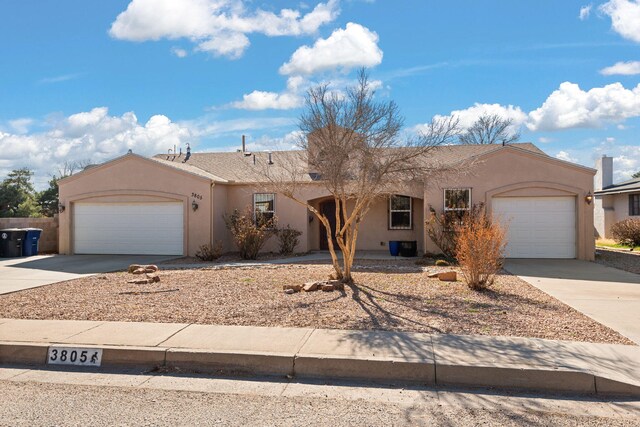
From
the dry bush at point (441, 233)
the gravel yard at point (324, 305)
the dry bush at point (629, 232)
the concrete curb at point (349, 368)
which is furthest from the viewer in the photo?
the dry bush at point (629, 232)

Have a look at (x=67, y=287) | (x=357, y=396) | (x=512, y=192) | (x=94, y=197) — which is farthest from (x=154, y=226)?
(x=357, y=396)

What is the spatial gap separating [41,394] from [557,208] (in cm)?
1638

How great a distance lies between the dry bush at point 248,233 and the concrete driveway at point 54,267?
2708 millimetres

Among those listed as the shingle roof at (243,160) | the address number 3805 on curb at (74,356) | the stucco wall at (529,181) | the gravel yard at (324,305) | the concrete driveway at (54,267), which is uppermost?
the shingle roof at (243,160)

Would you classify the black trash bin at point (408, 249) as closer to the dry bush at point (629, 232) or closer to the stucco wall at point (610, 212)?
the dry bush at point (629, 232)

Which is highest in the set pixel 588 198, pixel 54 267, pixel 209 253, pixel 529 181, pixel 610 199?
pixel 529 181

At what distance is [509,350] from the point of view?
20.6 ft

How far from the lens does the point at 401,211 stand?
2048 cm

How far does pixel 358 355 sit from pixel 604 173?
3023cm

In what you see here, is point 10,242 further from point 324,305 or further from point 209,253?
point 324,305

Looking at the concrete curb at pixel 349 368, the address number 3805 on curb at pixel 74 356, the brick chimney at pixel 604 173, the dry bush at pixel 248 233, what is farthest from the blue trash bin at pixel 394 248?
the brick chimney at pixel 604 173

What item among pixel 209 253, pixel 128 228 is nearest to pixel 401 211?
pixel 209 253

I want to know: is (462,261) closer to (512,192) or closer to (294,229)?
(512,192)

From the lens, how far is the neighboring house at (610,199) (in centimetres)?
2552
